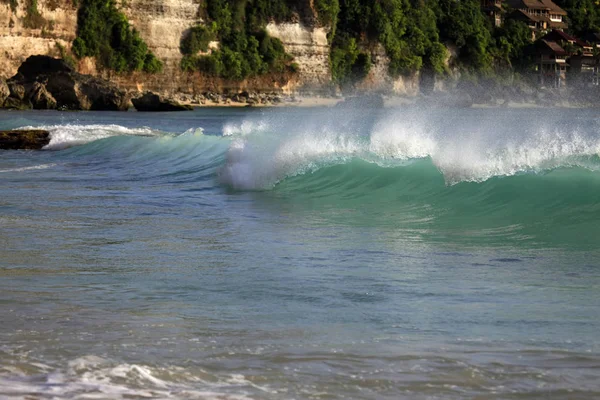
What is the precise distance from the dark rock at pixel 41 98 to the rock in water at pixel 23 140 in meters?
30.2

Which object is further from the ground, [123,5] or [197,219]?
[123,5]

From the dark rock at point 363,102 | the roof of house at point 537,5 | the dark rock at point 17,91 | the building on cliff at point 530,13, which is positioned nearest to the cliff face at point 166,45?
the dark rock at point 363,102

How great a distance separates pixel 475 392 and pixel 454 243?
414 centimetres

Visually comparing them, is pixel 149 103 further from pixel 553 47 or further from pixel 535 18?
pixel 535 18

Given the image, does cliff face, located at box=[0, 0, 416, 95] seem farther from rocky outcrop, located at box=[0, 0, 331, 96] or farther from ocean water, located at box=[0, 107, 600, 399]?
ocean water, located at box=[0, 107, 600, 399]

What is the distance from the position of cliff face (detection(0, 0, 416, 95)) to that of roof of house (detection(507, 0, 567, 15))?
24.9 meters

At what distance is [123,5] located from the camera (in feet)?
218

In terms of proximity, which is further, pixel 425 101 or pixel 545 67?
pixel 545 67

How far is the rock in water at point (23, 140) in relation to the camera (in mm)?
21094

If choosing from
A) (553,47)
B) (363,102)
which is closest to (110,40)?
(363,102)

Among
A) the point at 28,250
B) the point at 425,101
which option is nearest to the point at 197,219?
the point at 28,250

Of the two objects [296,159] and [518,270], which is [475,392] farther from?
[296,159]

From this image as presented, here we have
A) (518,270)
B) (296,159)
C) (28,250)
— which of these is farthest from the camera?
(296,159)

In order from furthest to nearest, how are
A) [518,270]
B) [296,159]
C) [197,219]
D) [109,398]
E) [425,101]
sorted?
[425,101] < [296,159] < [197,219] < [518,270] < [109,398]
